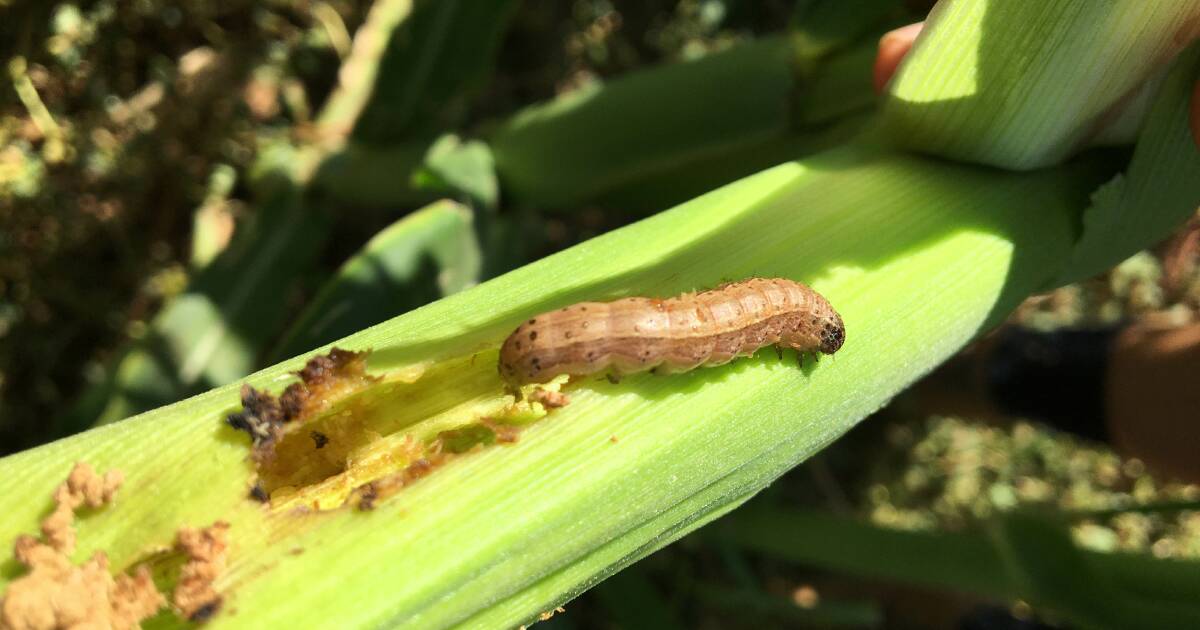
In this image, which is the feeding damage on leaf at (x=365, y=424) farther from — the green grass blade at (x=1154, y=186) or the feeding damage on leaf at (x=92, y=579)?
the green grass blade at (x=1154, y=186)

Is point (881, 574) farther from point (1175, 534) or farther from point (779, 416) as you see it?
point (1175, 534)

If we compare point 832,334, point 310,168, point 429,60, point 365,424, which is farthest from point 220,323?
point 832,334

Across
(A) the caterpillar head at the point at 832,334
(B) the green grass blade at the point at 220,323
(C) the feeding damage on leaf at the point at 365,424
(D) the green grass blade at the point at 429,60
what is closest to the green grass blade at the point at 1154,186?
(A) the caterpillar head at the point at 832,334

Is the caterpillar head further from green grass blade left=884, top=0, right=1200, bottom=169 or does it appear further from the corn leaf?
green grass blade left=884, top=0, right=1200, bottom=169

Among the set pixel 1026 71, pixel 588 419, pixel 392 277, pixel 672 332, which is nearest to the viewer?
pixel 588 419

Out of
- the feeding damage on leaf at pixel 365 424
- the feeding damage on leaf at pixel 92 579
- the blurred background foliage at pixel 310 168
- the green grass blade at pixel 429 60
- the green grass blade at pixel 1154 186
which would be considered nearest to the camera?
the feeding damage on leaf at pixel 92 579

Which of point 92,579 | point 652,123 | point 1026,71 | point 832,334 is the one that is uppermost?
point 652,123

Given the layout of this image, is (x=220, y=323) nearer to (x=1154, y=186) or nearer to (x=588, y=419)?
(x=588, y=419)
